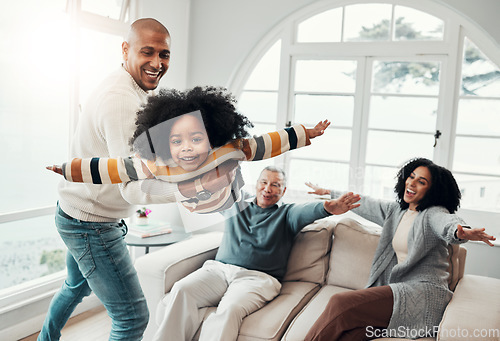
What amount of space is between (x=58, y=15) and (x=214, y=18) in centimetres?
141

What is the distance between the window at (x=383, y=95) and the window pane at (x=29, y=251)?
1767 mm

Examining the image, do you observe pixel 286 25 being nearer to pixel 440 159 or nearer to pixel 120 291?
pixel 440 159

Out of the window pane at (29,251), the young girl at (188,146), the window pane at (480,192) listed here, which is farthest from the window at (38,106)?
the window pane at (480,192)

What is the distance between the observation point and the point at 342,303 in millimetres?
→ 1914

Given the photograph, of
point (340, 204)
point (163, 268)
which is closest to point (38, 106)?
point (163, 268)

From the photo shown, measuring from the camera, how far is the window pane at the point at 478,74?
2.93 meters

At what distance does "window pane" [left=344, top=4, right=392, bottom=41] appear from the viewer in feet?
10.4

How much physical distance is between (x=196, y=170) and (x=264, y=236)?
1.87 m

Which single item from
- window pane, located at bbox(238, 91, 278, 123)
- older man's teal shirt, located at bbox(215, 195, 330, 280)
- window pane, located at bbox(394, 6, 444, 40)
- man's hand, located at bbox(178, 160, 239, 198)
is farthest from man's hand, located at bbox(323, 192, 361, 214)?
window pane, located at bbox(238, 91, 278, 123)

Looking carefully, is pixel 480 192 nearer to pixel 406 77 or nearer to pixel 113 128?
pixel 406 77

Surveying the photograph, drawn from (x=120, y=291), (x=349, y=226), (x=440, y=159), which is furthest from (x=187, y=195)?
(x=440, y=159)

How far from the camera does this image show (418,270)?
6.84 feet

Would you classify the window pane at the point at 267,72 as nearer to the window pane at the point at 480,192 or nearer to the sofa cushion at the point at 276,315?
the window pane at the point at 480,192

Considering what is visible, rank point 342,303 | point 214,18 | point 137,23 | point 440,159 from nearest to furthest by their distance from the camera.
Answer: point 137,23 < point 342,303 < point 440,159 < point 214,18
